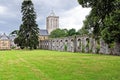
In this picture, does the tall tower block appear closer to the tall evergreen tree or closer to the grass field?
the tall evergreen tree

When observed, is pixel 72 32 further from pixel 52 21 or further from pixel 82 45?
pixel 82 45

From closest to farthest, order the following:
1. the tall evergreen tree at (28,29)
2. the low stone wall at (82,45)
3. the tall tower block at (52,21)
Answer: the low stone wall at (82,45) → the tall evergreen tree at (28,29) → the tall tower block at (52,21)

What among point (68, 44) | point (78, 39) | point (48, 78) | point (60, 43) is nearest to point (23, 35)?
point (60, 43)

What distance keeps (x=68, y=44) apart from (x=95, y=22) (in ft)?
82.5

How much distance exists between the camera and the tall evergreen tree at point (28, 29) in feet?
214

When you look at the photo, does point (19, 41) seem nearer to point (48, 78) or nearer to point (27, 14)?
point (27, 14)

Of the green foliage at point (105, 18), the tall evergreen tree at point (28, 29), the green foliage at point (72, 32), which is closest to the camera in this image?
the green foliage at point (105, 18)

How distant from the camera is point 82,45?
48906 millimetres

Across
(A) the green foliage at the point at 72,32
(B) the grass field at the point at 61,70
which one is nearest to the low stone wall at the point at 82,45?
(B) the grass field at the point at 61,70

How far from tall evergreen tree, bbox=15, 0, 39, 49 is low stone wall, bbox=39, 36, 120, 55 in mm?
5433

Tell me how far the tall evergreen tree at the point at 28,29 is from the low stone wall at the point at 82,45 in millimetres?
5433

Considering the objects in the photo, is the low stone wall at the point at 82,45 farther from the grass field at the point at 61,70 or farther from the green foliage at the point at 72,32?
the green foliage at the point at 72,32

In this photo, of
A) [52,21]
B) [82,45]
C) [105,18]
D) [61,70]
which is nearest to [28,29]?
[82,45]

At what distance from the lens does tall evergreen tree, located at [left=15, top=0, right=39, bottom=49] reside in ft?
214
